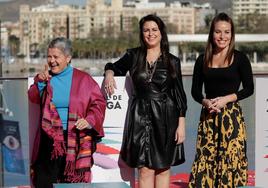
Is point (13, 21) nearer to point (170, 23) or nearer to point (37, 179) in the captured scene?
point (170, 23)

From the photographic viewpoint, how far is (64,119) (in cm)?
389

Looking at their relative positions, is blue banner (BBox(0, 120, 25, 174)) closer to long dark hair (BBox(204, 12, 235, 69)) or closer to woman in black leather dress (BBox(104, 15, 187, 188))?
woman in black leather dress (BBox(104, 15, 187, 188))

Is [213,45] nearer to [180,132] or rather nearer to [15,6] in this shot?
[180,132]

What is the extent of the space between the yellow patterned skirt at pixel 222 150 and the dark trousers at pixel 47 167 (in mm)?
787

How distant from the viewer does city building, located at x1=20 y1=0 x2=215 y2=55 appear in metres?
109

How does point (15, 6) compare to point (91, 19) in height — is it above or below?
above

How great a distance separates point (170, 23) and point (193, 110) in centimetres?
10412

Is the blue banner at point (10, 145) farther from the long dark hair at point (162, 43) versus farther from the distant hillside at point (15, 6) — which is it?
the distant hillside at point (15, 6)

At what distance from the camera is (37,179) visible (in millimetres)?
3941

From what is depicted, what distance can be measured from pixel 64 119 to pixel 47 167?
0.28m

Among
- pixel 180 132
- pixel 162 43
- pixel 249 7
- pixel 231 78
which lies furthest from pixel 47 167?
pixel 249 7

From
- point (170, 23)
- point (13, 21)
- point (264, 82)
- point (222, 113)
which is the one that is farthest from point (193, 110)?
point (13, 21)

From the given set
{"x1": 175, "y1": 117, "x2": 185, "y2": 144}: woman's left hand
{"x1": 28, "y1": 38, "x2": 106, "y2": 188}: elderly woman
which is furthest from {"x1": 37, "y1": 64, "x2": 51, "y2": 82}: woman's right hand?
{"x1": 175, "y1": 117, "x2": 185, "y2": 144}: woman's left hand

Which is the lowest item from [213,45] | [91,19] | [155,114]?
[91,19]
